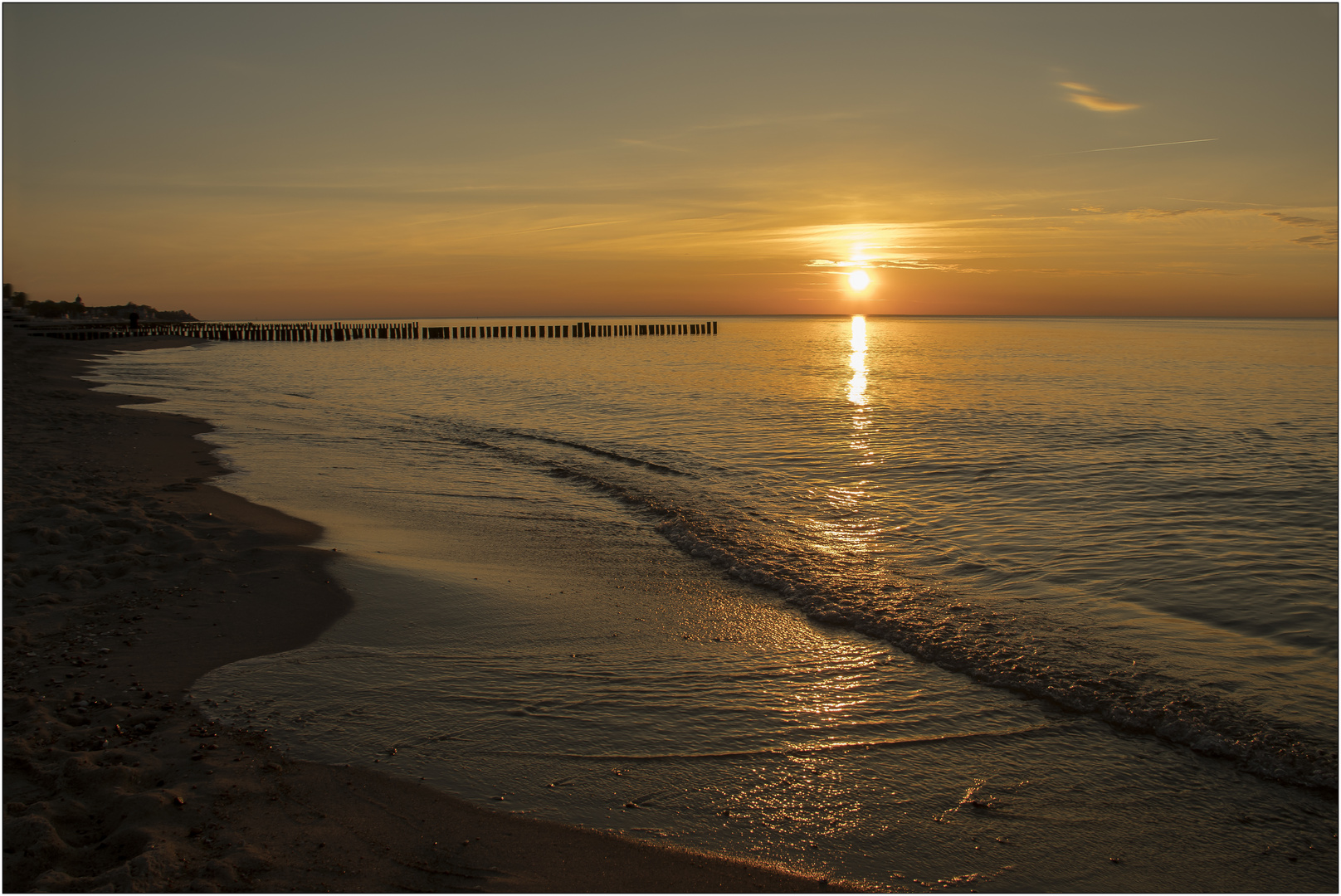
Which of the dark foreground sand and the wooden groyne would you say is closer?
the dark foreground sand

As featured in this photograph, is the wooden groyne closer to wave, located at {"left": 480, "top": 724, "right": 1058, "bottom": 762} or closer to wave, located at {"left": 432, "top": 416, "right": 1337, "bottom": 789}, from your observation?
wave, located at {"left": 432, "top": 416, "right": 1337, "bottom": 789}

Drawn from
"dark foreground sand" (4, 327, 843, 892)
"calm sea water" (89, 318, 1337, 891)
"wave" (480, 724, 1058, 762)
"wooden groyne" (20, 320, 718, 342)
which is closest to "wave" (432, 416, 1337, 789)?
"calm sea water" (89, 318, 1337, 891)

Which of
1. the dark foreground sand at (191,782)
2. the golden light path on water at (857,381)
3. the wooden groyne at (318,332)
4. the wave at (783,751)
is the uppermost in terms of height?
the wooden groyne at (318,332)

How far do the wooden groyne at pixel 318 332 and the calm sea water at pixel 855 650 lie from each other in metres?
71.2

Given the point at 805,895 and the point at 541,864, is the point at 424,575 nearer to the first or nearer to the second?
the point at 541,864

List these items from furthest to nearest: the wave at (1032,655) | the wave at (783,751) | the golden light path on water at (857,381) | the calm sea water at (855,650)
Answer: the golden light path on water at (857,381) < the wave at (1032,655) < the wave at (783,751) < the calm sea water at (855,650)

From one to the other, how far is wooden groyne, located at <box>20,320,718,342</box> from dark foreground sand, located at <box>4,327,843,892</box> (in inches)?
2823

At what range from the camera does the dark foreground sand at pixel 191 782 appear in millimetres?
3670

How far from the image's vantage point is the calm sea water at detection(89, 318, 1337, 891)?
173 inches

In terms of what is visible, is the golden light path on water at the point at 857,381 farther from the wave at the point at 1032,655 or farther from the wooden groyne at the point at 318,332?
the wooden groyne at the point at 318,332

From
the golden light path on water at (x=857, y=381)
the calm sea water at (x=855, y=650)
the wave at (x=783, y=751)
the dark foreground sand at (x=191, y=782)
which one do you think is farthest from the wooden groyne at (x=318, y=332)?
the wave at (x=783, y=751)

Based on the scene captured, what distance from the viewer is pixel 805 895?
375cm

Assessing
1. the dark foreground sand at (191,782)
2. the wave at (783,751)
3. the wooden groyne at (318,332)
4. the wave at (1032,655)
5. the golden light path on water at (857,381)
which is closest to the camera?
the dark foreground sand at (191,782)

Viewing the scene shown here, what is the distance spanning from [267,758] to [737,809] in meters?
2.82
